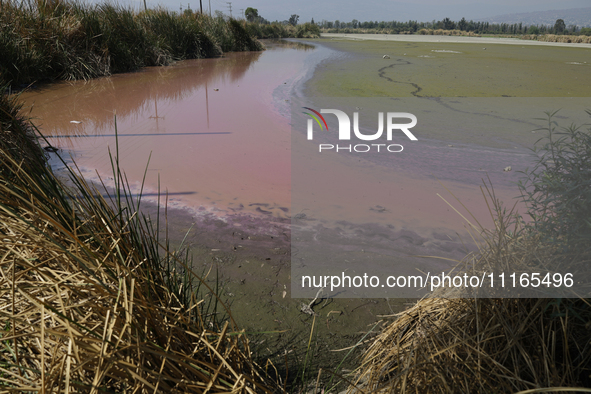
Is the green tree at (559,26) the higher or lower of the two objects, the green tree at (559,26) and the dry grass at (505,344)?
the higher

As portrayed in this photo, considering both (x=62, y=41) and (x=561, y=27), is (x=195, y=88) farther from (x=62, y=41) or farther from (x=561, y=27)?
(x=561, y=27)

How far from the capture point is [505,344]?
4.02 ft

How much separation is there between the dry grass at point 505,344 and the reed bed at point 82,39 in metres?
5.53

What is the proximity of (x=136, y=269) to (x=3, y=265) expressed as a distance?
1.23 ft

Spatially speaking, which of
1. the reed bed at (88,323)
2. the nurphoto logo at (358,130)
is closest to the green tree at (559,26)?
the nurphoto logo at (358,130)

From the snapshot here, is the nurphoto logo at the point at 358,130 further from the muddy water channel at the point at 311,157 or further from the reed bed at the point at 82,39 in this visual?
the reed bed at the point at 82,39

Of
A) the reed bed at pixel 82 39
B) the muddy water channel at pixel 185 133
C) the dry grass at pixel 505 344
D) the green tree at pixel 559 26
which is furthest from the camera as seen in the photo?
the green tree at pixel 559 26

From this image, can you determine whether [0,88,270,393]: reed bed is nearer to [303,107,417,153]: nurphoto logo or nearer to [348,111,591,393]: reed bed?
[348,111,591,393]: reed bed

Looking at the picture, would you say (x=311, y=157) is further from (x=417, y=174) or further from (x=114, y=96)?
(x=114, y=96)

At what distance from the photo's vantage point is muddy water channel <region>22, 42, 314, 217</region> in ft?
12.4

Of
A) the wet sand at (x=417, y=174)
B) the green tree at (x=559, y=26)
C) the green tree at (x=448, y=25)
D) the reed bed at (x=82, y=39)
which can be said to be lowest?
the wet sand at (x=417, y=174)

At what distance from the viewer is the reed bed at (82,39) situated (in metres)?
7.40

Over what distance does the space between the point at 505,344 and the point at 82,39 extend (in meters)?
10.3

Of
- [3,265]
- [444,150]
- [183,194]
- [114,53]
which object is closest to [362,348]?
[3,265]
